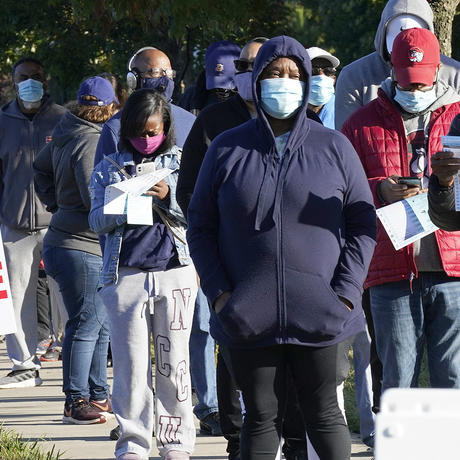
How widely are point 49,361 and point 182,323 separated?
476 centimetres

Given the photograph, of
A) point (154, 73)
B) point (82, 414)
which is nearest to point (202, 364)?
point (82, 414)

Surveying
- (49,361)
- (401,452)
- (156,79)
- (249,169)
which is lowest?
(49,361)

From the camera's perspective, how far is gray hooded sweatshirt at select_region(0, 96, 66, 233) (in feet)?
30.1

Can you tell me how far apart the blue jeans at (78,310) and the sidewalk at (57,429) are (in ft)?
0.91

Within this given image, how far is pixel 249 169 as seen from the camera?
15.6ft

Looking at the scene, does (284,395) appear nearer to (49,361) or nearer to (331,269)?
(331,269)

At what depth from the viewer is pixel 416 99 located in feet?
17.5

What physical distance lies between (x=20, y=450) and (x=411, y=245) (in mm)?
2487

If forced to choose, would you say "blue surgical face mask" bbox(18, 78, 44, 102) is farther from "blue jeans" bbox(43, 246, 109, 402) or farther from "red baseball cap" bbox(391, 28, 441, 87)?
"red baseball cap" bbox(391, 28, 441, 87)

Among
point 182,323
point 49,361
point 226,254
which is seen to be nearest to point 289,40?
point 226,254

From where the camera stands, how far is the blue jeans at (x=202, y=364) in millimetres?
7082

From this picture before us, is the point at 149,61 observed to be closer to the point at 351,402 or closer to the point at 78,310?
the point at 78,310

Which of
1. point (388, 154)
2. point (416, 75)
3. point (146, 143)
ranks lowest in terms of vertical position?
point (388, 154)

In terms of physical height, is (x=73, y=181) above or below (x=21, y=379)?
above
